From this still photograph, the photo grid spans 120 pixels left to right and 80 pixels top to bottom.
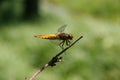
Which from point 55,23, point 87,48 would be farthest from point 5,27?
point 87,48

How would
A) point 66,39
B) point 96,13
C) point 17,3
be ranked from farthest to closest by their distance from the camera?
point 96,13 < point 17,3 < point 66,39

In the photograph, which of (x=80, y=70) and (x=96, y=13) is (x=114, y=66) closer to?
(x=80, y=70)

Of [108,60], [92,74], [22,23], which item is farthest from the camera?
[22,23]

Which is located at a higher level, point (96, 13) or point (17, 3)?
point (17, 3)

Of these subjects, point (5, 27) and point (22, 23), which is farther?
point (22, 23)

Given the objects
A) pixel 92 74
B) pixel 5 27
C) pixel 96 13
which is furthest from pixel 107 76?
pixel 96 13

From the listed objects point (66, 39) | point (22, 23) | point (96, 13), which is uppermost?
point (66, 39)
